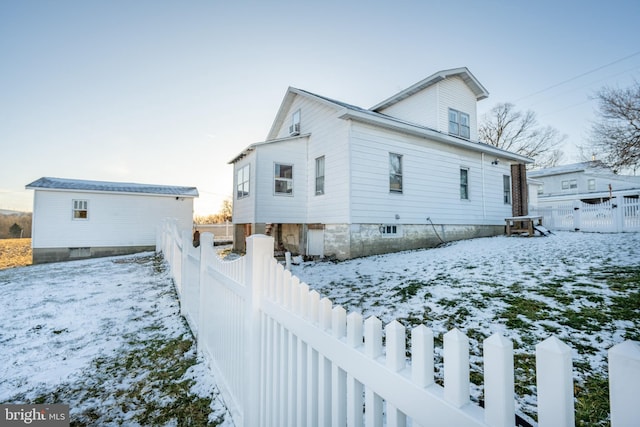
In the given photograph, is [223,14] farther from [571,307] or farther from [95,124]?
[571,307]

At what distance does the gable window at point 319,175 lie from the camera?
1071 centimetres

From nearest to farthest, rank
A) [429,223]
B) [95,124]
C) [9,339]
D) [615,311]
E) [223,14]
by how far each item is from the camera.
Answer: [615,311] → [9,339] → [223,14] → [429,223] → [95,124]

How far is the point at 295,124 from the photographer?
1262 centimetres

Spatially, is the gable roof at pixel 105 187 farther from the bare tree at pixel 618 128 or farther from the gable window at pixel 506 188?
the bare tree at pixel 618 128

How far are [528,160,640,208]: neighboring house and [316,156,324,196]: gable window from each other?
23.3m

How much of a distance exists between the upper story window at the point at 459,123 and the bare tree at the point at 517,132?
1599 centimetres

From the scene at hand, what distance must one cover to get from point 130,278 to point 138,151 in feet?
37.8

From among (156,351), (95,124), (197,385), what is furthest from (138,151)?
(197,385)

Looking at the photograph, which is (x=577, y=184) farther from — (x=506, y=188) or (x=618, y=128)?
(x=506, y=188)

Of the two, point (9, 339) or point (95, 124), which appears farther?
point (95, 124)

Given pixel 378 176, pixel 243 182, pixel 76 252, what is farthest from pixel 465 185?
pixel 76 252

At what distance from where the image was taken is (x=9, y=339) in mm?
4152

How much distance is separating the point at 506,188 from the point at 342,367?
15.9m

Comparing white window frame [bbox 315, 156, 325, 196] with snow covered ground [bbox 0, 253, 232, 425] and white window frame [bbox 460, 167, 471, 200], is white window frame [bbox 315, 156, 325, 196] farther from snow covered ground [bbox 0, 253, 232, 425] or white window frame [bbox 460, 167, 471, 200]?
white window frame [bbox 460, 167, 471, 200]
